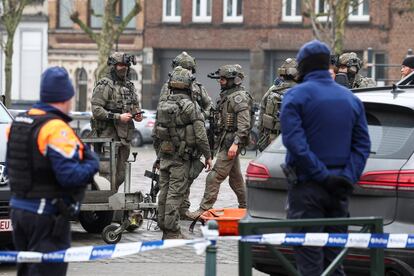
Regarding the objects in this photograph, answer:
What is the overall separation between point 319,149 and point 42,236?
6.01ft

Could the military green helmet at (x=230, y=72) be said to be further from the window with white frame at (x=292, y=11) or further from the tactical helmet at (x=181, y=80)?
the window with white frame at (x=292, y=11)

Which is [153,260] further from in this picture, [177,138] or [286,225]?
[286,225]

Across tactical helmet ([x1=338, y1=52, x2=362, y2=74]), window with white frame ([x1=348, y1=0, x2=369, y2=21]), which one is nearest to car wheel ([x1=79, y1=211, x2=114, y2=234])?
tactical helmet ([x1=338, y1=52, x2=362, y2=74])

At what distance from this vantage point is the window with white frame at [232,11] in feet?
174

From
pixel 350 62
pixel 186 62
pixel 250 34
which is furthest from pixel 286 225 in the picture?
pixel 250 34

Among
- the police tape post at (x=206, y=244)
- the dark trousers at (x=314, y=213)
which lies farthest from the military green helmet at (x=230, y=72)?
the police tape post at (x=206, y=244)

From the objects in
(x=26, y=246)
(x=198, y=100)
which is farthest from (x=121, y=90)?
Answer: (x=26, y=246)

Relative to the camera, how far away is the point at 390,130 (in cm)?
880

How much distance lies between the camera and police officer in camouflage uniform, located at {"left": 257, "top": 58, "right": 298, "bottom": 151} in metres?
14.8

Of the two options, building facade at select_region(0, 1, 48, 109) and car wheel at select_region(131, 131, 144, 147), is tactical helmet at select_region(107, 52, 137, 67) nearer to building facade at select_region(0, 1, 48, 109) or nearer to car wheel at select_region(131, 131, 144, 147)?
car wheel at select_region(131, 131, 144, 147)

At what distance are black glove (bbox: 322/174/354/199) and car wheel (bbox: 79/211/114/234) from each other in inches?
248

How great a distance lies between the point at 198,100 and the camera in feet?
46.2

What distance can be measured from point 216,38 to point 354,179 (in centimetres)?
4541

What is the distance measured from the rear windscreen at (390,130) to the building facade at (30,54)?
48148mm
